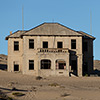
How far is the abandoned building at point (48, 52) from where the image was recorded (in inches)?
2029

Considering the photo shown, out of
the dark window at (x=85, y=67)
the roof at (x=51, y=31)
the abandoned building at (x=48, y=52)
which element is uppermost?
the roof at (x=51, y=31)

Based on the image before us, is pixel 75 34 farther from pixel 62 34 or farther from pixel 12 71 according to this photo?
pixel 12 71

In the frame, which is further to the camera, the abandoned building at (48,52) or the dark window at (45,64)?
the dark window at (45,64)

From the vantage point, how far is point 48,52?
5156cm

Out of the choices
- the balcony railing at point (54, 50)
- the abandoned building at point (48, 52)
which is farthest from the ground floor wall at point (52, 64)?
the balcony railing at point (54, 50)

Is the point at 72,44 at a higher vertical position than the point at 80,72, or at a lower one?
higher

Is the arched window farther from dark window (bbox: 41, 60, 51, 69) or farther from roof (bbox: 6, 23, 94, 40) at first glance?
roof (bbox: 6, 23, 94, 40)

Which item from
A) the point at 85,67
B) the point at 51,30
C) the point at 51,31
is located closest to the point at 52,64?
the point at 51,31

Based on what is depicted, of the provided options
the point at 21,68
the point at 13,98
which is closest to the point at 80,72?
the point at 21,68

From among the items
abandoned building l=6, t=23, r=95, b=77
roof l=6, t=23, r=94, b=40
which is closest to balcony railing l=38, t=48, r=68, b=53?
abandoned building l=6, t=23, r=95, b=77

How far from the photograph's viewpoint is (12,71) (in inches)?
2208

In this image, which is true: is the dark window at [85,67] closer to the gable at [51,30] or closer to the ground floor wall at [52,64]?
the ground floor wall at [52,64]

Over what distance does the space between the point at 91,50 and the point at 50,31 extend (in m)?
8.09

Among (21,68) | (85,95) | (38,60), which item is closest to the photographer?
(85,95)
